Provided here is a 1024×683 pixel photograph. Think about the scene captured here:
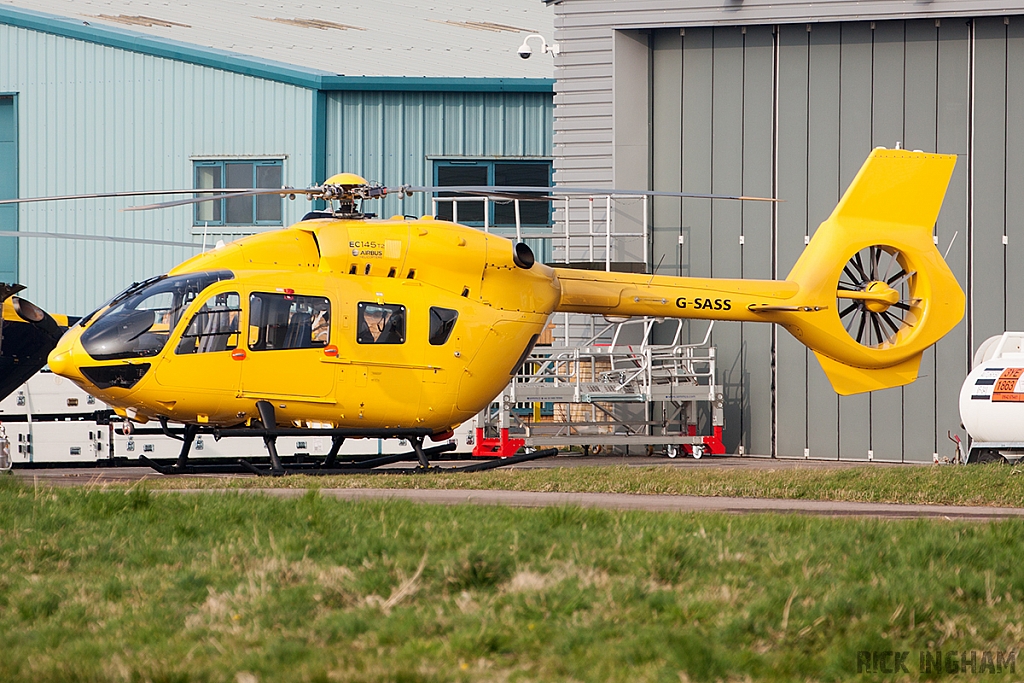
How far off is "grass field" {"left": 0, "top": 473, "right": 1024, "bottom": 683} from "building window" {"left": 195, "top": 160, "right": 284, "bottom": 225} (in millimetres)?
20420

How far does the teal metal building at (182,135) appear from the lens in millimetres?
28688

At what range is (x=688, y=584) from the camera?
7.11 metres

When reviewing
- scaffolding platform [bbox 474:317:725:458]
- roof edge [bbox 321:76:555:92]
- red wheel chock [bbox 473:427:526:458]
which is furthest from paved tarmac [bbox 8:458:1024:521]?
roof edge [bbox 321:76:555:92]

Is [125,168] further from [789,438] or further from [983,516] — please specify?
[983,516]

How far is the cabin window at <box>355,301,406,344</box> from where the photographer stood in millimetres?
A: 15438

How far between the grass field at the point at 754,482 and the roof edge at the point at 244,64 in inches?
617

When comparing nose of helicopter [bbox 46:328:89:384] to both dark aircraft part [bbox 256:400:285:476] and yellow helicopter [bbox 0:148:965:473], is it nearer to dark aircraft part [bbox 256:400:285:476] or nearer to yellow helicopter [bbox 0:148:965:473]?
yellow helicopter [bbox 0:148:965:473]

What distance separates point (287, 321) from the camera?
1509 cm

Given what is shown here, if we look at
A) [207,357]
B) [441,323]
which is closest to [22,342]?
[207,357]

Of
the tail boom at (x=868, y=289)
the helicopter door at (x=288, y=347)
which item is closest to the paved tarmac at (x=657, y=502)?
the helicopter door at (x=288, y=347)

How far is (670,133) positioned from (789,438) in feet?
23.1

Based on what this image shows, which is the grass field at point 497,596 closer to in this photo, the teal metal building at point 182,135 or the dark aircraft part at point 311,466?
the dark aircraft part at point 311,466

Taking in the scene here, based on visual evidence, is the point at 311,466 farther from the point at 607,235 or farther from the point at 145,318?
the point at 607,235

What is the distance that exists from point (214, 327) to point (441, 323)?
3.07 metres
